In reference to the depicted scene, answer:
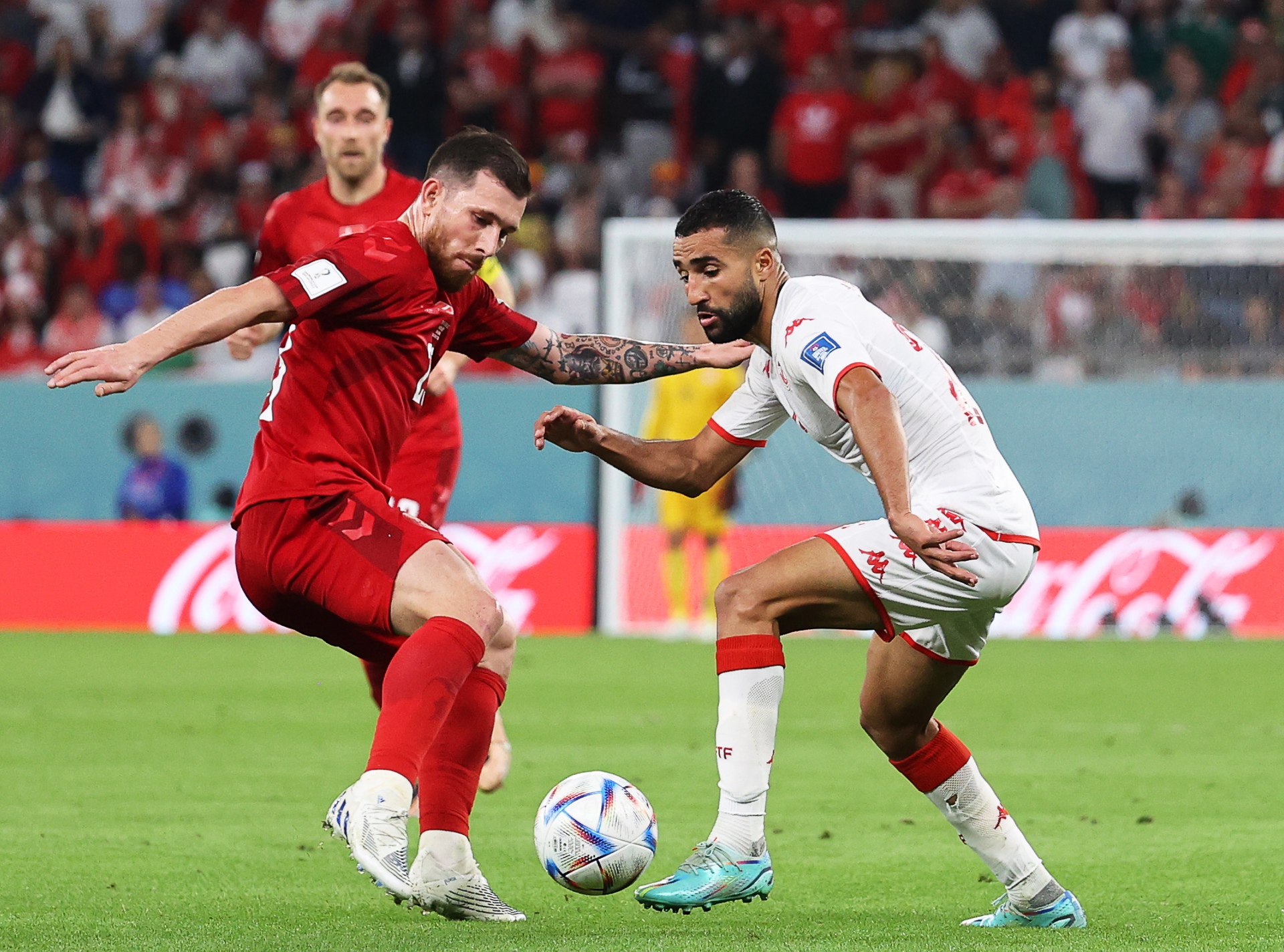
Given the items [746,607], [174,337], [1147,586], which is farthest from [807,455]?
[174,337]

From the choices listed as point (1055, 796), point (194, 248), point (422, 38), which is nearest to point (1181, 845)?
point (1055, 796)

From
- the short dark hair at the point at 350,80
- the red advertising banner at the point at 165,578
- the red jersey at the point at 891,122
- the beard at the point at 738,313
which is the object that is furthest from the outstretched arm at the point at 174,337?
the red jersey at the point at 891,122

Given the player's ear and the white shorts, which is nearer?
the white shorts

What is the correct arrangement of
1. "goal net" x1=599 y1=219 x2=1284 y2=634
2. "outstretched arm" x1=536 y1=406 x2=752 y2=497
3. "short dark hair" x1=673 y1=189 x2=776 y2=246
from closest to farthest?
"short dark hair" x1=673 y1=189 x2=776 y2=246 → "outstretched arm" x1=536 y1=406 x2=752 y2=497 → "goal net" x1=599 y1=219 x2=1284 y2=634

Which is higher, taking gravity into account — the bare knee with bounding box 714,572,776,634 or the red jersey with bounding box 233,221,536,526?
the red jersey with bounding box 233,221,536,526

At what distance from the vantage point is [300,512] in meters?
4.50

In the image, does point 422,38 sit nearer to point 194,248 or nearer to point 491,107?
point 491,107

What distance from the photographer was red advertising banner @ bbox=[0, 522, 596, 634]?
13.7 meters

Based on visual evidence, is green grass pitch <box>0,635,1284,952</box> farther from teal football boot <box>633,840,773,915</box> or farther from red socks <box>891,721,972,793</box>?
red socks <box>891,721,972,793</box>

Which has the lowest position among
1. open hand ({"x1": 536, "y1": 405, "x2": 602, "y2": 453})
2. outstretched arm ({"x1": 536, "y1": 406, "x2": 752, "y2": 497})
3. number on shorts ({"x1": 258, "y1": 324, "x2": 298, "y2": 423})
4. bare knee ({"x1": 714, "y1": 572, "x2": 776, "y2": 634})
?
bare knee ({"x1": 714, "y1": 572, "x2": 776, "y2": 634})

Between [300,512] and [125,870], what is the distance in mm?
1555

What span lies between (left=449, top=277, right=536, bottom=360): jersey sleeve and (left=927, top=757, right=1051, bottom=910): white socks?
5.71ft

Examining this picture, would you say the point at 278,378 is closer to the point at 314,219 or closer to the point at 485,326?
the point at 485,326

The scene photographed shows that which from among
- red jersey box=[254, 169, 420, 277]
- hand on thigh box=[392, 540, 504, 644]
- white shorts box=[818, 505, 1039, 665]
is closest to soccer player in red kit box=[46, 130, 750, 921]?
hand on thigh box=[392, 540, 504, 644]
